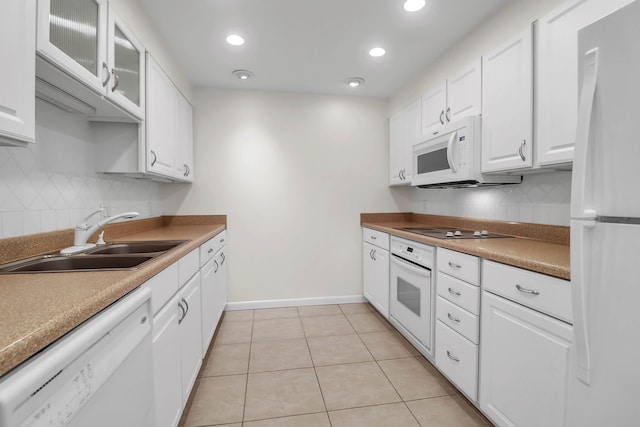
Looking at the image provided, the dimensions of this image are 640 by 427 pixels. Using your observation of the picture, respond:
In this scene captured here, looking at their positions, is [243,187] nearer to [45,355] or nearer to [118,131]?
[118,131]

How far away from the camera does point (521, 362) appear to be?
1.29 metres

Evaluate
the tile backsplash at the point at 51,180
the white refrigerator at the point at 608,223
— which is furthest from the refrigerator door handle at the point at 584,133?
the tile backsplash at the point at 51,180

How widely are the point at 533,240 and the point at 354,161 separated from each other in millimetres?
1980

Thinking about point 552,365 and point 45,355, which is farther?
Result: point 552,365

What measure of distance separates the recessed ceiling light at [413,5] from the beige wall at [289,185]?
152 centimetres

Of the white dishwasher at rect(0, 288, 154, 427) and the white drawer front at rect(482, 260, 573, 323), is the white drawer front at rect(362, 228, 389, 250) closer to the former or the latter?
the white drawer front at rect(482, 260, 573, 323)

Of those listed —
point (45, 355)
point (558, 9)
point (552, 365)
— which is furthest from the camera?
point (558, 9)

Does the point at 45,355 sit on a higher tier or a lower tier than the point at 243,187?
lower

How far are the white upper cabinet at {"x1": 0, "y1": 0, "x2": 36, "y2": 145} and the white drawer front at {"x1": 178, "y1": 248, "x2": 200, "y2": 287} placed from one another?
819mm

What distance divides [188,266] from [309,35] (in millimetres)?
1823

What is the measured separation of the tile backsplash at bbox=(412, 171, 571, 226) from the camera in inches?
69.6

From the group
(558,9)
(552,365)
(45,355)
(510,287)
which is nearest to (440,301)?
(510,287)

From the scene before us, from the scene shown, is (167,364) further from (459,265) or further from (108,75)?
(459,265)

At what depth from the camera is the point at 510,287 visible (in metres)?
1.36
